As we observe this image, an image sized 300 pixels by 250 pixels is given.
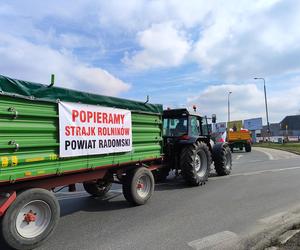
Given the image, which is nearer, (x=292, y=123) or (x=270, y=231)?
(x=270, y=231)

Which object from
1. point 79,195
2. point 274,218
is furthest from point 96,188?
point 274,218

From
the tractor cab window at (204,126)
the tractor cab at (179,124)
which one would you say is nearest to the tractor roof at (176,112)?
the tractor cab at (179,124)

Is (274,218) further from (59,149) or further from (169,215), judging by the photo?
(59,149)

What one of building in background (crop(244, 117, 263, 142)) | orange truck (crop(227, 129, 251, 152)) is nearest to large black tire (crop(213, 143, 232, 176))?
orange truck (crop(227, 129, 251, 152))

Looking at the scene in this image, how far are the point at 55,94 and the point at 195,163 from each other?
18.9 feet

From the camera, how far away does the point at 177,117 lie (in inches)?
452

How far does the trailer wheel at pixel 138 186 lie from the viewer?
26.2 feet

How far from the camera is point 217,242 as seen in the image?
5508mm

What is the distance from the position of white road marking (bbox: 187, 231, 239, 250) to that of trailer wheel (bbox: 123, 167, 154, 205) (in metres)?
2.53

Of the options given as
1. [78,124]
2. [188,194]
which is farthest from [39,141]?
[188,194]

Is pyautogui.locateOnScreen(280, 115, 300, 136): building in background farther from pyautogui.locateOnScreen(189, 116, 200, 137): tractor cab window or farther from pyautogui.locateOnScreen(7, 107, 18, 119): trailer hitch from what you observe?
pyautogui.locateOnScreen(7, 107, 18, 119): trailer hitch

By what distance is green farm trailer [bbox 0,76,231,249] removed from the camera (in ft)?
17.4

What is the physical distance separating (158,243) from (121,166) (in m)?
2.77

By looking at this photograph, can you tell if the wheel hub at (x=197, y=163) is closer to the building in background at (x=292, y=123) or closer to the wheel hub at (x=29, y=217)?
the wheel hub at (x=29, y=217)
